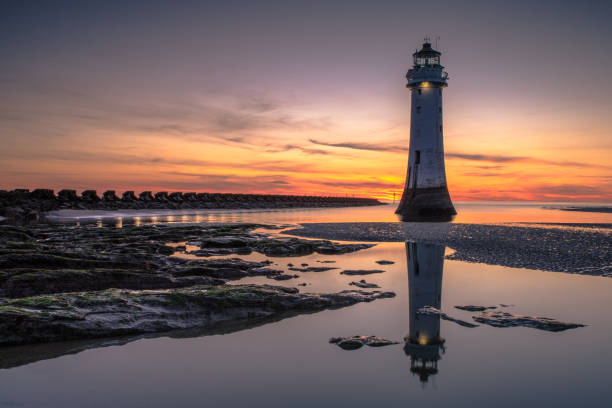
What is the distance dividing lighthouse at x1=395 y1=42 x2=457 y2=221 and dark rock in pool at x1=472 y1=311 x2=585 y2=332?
2610 cm

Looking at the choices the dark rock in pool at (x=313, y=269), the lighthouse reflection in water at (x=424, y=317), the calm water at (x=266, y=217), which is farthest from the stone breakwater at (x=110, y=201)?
the lighthouse reflection in water at (x=424, y=317)

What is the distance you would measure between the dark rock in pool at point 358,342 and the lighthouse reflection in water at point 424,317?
305 millimetres

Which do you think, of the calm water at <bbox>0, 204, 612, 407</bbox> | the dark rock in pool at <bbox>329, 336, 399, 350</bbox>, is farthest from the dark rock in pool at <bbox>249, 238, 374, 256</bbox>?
the dark rock in pool at <bbox>329, 336, 399, 350</bbox>

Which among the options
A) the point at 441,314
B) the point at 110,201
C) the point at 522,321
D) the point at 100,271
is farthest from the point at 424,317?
the point at 110,201

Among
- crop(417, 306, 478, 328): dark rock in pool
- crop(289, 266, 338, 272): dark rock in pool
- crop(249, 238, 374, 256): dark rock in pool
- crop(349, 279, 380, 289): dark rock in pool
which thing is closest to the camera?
crop(417, 306, 478, 328): dark rock in pool

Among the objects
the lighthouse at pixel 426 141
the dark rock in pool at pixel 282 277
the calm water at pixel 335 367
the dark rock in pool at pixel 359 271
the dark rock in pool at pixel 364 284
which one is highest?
the lighthouse at pixel 426 141

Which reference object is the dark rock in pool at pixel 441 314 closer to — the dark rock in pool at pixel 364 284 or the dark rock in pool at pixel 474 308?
the dark rock in pool at pixel 474 308

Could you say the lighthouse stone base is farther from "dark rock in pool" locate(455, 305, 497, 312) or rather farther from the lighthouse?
"dark rock in pool" locate(455, 305, 497, 312)

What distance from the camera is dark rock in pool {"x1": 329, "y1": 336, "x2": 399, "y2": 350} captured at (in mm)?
4828

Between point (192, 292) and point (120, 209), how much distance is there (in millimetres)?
45101

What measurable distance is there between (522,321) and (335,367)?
3.24m

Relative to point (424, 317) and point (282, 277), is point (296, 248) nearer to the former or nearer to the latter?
point (282, 277)

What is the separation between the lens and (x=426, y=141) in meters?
31.4

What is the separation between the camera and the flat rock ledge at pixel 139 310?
4.80 m
